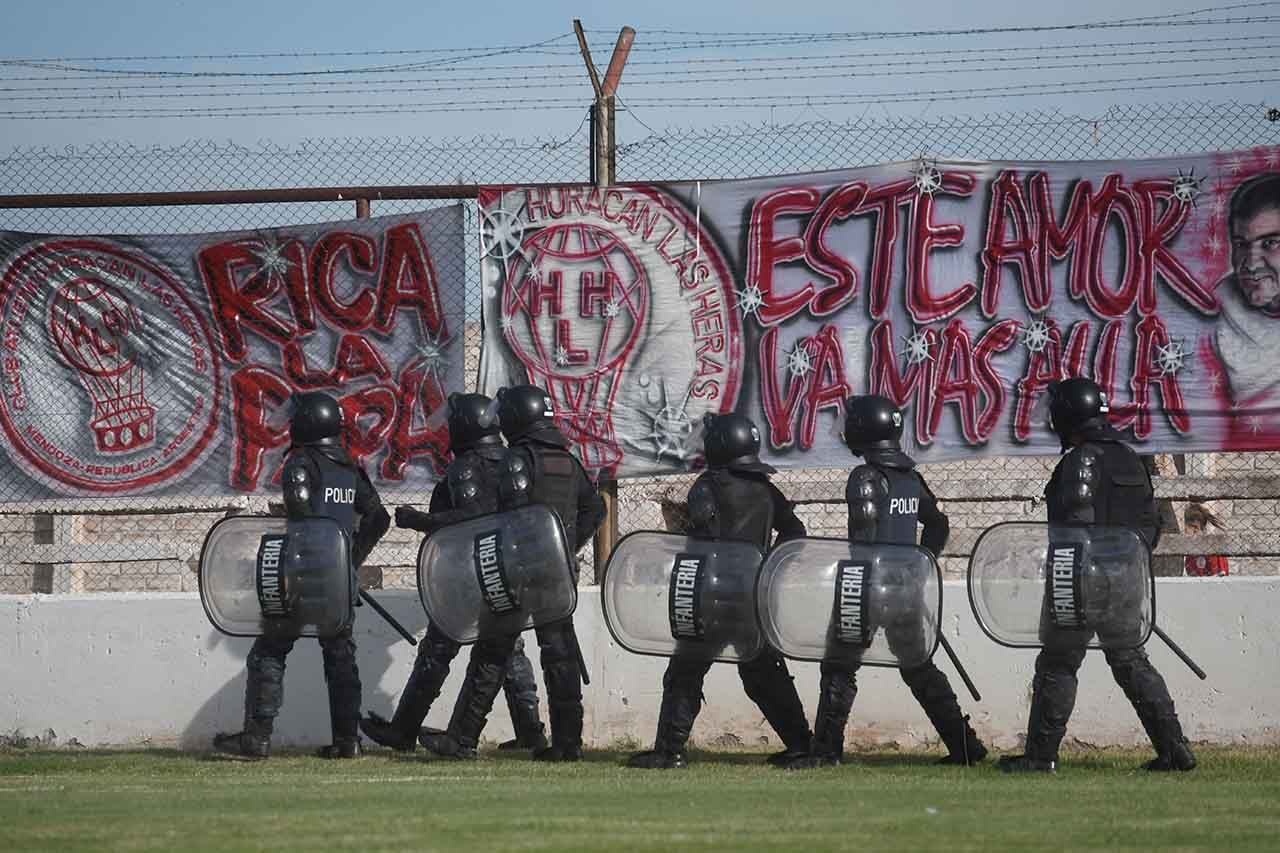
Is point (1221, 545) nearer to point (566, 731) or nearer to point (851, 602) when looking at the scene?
point (851, 602)

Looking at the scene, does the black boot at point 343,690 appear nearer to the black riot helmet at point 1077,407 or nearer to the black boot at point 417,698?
the black boot at point 417,698

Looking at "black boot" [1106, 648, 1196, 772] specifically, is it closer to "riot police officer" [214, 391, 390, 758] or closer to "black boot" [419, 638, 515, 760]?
"black boot" [419, 638, 515, 760]

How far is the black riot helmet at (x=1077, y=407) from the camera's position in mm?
8805

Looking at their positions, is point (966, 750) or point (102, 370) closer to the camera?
point (966, 750)

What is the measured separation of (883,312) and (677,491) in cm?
531

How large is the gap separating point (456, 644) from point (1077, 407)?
10.5 feet

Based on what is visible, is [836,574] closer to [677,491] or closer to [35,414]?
[35,414]

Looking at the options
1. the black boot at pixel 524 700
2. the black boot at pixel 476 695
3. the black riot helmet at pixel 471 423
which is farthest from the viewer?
the black riot helmet at pixel 471 423

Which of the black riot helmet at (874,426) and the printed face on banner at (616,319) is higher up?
the printed face on banner at (616,319)

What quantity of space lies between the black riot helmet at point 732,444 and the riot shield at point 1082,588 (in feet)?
4.36

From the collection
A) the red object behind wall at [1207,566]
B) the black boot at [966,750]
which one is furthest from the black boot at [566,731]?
the red object behind wall at [1207,566]

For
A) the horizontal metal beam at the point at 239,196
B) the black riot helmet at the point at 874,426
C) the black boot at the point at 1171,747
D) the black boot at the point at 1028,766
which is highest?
the horizontal metal beam at the point at 239,196

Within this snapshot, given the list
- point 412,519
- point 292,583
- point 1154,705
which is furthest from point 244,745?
point 1154,705

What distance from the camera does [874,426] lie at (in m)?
9.04
